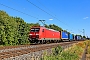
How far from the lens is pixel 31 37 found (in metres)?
38.9

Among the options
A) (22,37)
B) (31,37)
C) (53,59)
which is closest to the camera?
(53,59)

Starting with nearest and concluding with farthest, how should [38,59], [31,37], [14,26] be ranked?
1. [38,59]
2. [31,37]
3. [14,26]

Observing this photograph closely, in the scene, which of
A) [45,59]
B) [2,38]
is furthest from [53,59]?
[2,38]

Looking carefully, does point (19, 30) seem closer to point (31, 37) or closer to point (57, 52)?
point (31, 37)

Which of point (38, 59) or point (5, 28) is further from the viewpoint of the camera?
point (5, 28)

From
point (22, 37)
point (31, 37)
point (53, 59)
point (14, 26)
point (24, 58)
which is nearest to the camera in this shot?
point (24, 58)

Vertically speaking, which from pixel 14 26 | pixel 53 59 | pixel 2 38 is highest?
pixel 14 26

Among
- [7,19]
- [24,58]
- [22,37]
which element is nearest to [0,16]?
[7,19]

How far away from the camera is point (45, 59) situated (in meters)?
17.0

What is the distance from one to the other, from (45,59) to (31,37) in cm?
2202

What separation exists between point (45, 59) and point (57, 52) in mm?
6743

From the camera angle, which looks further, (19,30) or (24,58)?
(19,30)

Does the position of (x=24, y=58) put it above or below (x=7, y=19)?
below

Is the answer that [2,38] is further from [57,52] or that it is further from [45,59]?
[45,59]
